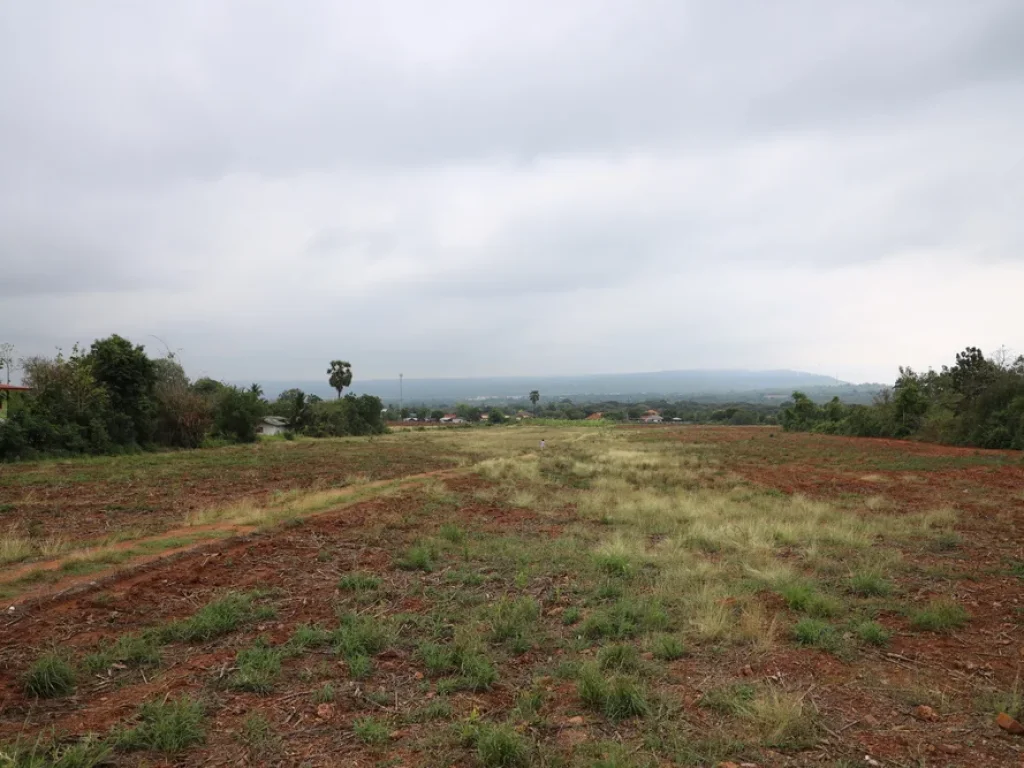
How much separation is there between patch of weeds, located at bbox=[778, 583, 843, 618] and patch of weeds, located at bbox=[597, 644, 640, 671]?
259cm

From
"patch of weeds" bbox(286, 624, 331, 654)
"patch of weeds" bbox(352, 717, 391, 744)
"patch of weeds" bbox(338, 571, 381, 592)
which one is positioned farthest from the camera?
"patch of weeds" bbox(338, 571, 381, 592)

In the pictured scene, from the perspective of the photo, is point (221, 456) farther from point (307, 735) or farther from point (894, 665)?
point (894, 665)

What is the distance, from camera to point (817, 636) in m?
5.93

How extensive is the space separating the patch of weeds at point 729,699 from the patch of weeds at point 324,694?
3.06 metres

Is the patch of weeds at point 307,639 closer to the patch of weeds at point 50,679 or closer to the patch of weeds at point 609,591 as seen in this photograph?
the patch of weeds at point 50,679

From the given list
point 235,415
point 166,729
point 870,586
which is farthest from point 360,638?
point 235,415

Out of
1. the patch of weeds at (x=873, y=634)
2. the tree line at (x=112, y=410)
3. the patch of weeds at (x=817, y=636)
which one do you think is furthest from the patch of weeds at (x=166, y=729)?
the tree line at (x=112, y=410)

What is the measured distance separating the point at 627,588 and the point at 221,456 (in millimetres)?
A: 26539

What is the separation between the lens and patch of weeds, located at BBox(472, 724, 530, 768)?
383cm

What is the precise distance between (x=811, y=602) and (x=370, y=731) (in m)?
5.34

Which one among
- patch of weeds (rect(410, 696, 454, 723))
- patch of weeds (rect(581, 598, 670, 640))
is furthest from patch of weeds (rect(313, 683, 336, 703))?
patch of weeds (rect(581, 598, 670, 640))

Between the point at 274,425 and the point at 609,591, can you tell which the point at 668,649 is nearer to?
the point at 609,591

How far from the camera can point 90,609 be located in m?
6.74

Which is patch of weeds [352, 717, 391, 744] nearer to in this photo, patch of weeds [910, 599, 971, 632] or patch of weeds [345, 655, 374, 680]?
patch of weeds [345, 655, 374, 680]
